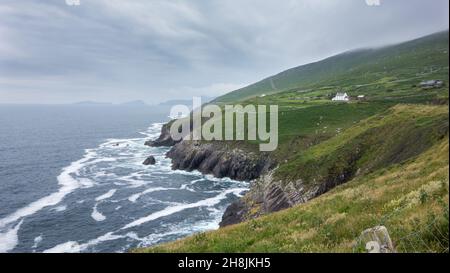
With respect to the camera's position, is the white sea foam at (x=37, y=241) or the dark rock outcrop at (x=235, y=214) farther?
the dark rock outcrop at (x=235, y=214)

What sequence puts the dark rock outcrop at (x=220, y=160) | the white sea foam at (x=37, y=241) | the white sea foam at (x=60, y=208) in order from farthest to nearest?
the dark rock outcrop at (x=220, y=160) → the white sea foam at (x=60, y=208) → the white sea foam at (x=37, y=241)

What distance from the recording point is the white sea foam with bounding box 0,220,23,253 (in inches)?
2067

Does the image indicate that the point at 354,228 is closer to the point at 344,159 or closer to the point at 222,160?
the point at 344,159

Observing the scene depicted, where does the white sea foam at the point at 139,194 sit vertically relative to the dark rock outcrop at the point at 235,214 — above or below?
below

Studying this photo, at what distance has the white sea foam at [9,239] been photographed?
52500 mm

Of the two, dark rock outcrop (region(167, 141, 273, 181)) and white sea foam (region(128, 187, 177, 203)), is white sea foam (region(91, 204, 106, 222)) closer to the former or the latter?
white sea foam (region(128, 187, 177, 203))

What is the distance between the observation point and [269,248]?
13.6 m

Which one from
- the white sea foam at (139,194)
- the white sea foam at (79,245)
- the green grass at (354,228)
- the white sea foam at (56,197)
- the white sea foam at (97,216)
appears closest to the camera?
the green grass at (354,228)

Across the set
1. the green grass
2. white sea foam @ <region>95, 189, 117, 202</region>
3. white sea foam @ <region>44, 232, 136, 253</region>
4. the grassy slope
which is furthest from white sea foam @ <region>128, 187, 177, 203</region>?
the green grass

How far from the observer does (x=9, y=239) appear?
55.9 meters

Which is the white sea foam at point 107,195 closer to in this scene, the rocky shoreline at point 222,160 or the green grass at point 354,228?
the rocky shoreline at point 222,160

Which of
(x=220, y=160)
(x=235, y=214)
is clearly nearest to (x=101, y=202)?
(x=235, y=214)

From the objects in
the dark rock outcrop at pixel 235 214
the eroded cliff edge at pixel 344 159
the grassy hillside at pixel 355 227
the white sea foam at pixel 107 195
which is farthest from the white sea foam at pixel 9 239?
the grassy hillside at pixel 355 227
